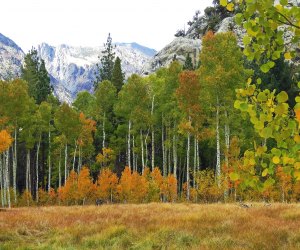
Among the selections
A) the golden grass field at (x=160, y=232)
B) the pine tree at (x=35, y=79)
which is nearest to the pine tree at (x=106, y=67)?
the pine tree at (x=35, y=79)

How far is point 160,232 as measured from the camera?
1242 cm

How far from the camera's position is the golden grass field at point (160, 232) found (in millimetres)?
10836

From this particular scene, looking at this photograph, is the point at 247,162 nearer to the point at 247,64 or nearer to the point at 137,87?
the point at 137,87

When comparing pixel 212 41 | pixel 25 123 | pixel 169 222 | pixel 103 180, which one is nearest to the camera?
pixel 169 222

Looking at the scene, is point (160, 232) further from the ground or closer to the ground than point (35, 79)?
closer to the ground

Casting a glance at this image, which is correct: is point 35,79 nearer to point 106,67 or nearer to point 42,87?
point 42,87

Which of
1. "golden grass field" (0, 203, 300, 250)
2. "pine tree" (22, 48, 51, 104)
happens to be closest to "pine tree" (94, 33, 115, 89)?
"pine tree" (22, 48, 51, 104)

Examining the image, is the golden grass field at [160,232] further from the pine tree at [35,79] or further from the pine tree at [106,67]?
the pine tree at [106,67]

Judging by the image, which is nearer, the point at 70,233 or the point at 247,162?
the point at 247,162

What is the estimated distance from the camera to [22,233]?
13.8m

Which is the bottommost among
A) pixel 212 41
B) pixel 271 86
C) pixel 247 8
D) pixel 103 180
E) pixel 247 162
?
pixel 103 180

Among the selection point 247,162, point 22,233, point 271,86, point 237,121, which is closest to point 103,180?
point 237,121

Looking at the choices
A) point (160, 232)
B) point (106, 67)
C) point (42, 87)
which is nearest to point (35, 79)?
point (42, 87)

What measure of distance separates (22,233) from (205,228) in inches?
266
